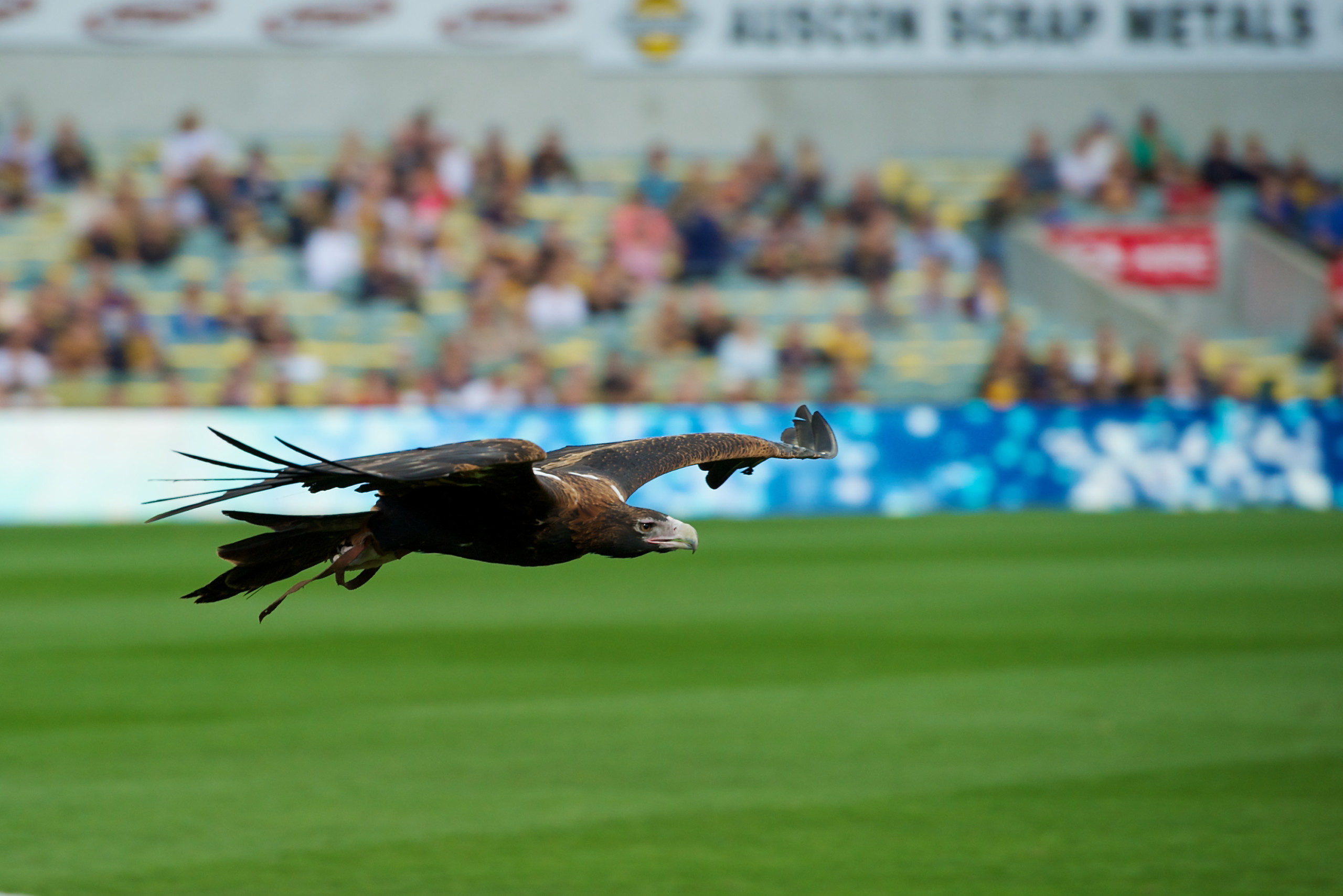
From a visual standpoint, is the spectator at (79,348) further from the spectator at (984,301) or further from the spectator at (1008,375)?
the spectator at (984,301)

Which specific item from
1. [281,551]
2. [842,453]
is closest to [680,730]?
[281,551]

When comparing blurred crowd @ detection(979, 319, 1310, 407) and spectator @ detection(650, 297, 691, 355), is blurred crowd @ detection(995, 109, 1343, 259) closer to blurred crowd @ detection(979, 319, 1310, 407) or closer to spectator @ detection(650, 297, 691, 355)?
blurred crowd @ detection(979, 319, 1310, 407)

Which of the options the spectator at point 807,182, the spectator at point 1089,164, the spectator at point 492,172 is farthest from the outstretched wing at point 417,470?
the spectator at point 1089,164

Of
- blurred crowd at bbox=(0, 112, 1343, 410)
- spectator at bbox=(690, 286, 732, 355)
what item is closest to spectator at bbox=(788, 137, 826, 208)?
blurred crowd at bbox=(0, 112, 1343, 410)

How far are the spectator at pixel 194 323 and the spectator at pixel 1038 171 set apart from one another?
12199 millimetres

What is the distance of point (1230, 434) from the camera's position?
2028cm

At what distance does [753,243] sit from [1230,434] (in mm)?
6908

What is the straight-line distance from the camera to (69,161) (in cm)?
2202

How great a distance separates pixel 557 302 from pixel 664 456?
16.3 m

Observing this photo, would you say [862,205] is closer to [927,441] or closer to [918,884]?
[927,441]

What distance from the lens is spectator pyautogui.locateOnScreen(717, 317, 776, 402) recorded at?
20984 millimetres

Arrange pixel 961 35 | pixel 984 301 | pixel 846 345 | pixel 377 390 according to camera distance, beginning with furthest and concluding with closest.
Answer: pixel 961 35 < pixel 984 301 < pixel 846 345 < pixel 377 390

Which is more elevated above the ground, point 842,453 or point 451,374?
point 451,374

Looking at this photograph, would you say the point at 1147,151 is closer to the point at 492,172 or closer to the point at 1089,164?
the point at 1089,164
